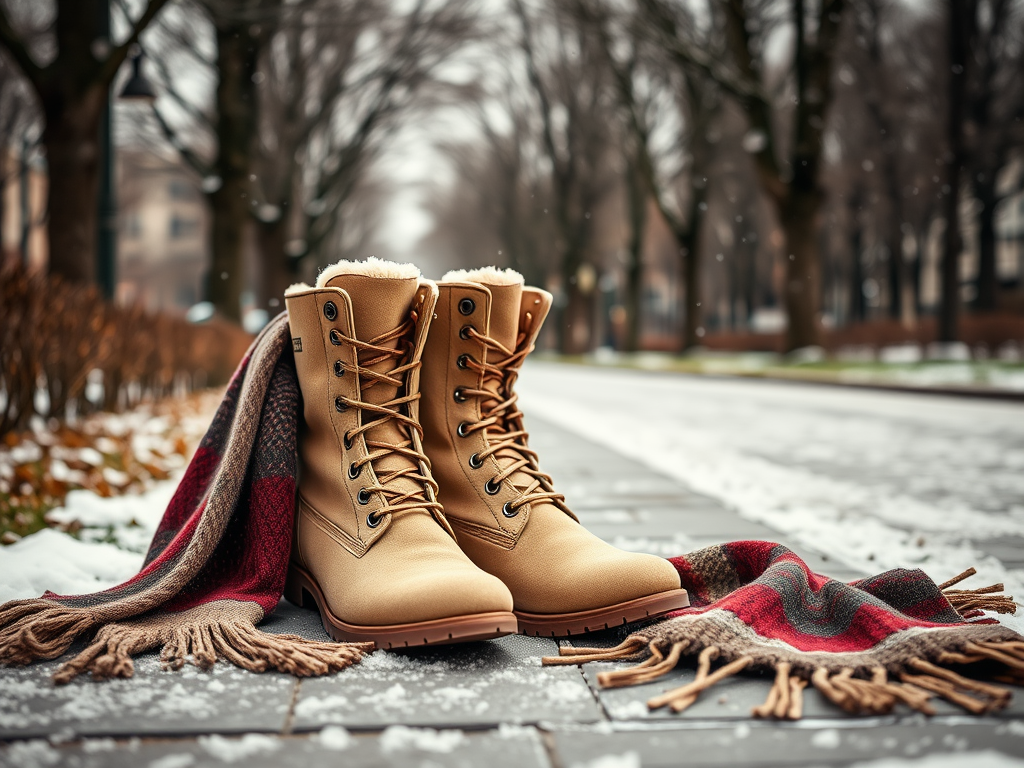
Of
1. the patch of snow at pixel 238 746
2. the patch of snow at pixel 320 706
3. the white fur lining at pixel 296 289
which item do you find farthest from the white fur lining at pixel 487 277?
the patch of snow at pixel 238 746

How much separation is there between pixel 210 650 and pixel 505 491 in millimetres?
672

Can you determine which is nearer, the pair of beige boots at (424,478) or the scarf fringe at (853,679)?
the scarf fringe at (853,679)

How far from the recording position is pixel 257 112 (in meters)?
13.1

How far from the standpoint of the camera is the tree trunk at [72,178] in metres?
7.35

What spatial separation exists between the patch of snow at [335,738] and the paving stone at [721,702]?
401 millimetres

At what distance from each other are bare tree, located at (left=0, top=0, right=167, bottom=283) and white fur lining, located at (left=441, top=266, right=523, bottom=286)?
642 centimetres

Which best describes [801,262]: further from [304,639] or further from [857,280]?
[304,639]

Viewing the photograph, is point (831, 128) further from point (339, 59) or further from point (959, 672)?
point (959, 672)

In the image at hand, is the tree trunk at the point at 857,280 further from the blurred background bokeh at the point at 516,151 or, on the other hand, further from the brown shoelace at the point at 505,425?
the brown shoelace at the point at 505,425

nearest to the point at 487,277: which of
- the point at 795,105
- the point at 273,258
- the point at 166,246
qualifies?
the point at 273,258

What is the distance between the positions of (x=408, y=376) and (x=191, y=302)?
65.5 meters

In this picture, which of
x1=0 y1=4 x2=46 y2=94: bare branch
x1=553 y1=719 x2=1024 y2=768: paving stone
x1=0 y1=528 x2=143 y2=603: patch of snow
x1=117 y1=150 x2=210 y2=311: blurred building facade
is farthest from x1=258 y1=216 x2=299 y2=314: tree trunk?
x1=117 y1=150 x2=210 y2=311: blurred building facade

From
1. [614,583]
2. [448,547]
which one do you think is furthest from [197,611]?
[614,583]

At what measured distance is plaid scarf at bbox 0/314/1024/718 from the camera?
4.90 ft
